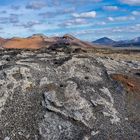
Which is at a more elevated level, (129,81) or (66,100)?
(129,81)

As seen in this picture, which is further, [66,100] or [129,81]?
[129,81]

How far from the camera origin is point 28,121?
30.1 meters

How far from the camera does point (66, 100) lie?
32.8 metres

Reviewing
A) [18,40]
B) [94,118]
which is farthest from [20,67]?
[18,40]

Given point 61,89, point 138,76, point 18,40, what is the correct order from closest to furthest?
point 61,89, point 138,76, point 18,40

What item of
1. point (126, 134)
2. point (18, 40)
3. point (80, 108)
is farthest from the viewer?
point (18, 40)

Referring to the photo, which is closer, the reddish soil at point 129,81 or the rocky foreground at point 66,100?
the rocky foreground at point 66,100

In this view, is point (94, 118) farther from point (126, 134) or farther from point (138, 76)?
point (138, 76)

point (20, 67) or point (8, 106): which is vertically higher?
point (20, 67)

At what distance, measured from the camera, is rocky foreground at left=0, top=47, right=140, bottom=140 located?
2938 cm

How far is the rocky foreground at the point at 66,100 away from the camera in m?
29.4

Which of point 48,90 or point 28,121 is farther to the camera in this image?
point 48,90

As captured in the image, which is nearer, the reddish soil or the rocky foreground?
the rocky foreground

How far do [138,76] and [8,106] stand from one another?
16.8 meters
